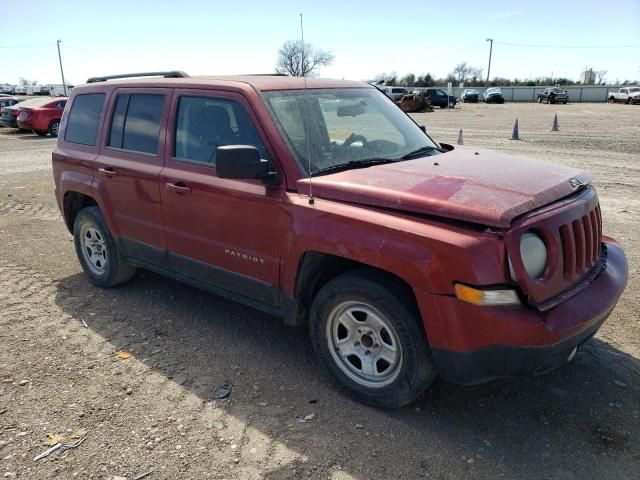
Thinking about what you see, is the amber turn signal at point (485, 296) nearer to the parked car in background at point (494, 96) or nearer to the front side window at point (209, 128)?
the front side window at point (209, 128)

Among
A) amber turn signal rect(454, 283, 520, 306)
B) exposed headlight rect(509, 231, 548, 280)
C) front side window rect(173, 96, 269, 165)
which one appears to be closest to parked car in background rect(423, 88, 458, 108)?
front side window rect(173, 96, 269, 165)

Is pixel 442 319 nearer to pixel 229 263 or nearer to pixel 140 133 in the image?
pixel 229 263

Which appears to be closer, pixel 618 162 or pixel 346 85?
pixel 346 85

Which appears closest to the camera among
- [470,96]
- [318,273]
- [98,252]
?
[318,273]

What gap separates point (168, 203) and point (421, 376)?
2344 millimetres

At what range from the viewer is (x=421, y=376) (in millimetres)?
2965

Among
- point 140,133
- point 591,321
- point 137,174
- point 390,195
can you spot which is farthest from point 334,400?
point 140,133

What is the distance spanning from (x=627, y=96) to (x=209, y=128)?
57.7 metres

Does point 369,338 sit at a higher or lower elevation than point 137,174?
lower

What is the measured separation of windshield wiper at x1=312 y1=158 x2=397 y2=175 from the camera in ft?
11.3

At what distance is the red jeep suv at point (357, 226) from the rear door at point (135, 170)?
0.05 feet

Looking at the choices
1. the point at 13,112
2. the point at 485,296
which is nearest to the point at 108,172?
the point at 485,296

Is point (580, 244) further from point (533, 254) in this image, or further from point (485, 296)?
point (485, 296)

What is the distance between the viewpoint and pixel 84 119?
201 inches
